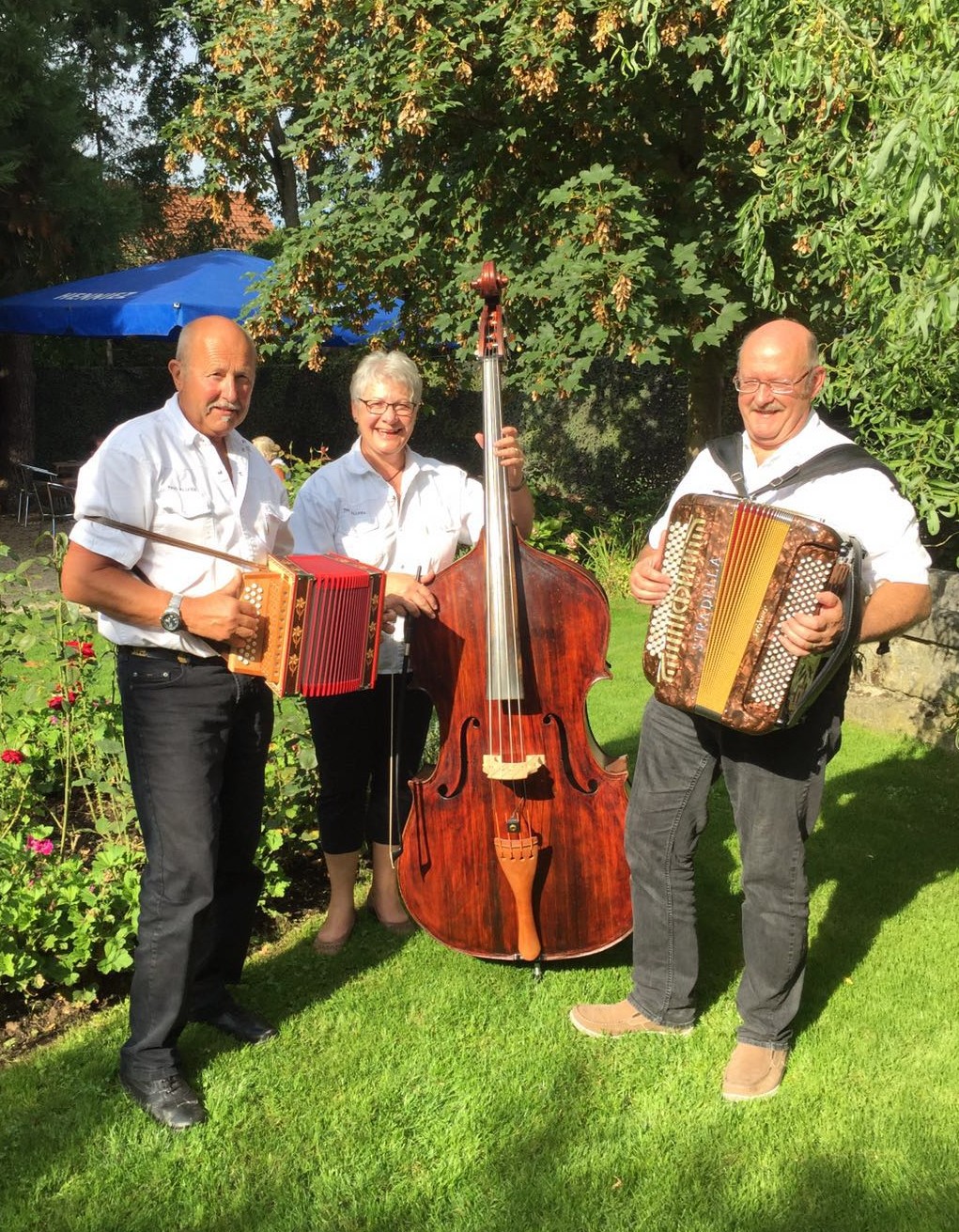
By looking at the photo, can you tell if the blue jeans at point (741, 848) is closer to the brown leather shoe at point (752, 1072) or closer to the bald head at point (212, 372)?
the brown leather shoe at point (752, 1072)

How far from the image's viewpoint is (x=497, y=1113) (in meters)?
3.23

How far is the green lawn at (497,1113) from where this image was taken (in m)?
2.85

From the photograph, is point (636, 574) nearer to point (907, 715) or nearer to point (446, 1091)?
point (446, 1091)

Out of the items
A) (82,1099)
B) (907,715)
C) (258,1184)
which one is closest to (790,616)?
(258,1184)

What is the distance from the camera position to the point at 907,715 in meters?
6.52

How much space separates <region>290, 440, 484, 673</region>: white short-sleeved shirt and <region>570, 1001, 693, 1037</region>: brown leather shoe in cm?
129

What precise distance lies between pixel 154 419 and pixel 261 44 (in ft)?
23.3

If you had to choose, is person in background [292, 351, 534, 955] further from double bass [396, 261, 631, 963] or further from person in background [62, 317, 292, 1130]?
person in background [62, 317, 292, 1130]

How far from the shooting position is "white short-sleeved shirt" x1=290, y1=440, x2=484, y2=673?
3.86 m

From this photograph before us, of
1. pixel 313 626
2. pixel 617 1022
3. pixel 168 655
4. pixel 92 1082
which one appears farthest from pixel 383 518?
pixel 92 1082

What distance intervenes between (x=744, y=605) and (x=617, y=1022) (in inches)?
58.2

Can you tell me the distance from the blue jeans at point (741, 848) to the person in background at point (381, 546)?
35.8 inches

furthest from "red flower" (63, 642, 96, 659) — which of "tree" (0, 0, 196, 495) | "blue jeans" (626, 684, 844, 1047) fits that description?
"tree" (0, 0, 196, 495)

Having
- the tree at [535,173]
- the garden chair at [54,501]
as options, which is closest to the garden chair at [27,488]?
the garden chair at [54,501]
